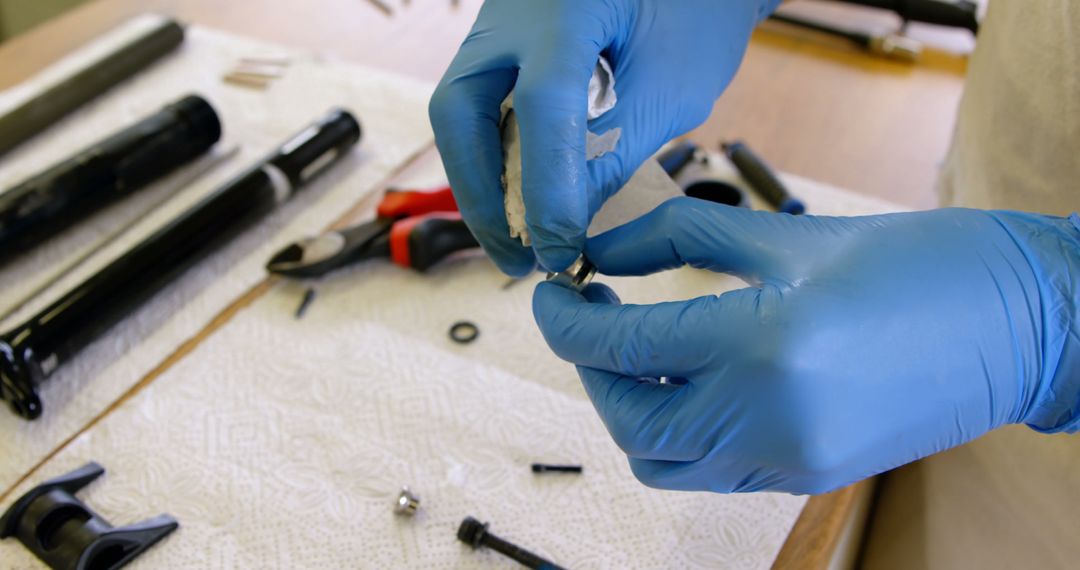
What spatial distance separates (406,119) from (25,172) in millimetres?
558

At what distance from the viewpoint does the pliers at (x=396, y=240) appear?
98cm

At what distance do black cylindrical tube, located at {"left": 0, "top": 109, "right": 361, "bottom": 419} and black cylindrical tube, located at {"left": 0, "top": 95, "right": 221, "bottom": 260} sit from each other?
0.46 feet

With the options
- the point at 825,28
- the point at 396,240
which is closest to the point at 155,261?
the point at 396,240

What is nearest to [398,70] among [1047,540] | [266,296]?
[266,296]

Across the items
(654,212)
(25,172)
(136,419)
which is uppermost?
(654,212)

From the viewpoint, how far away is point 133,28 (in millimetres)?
1448

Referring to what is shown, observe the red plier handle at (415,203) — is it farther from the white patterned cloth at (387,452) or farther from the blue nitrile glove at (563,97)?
the blue nitrile glove at (563,97)

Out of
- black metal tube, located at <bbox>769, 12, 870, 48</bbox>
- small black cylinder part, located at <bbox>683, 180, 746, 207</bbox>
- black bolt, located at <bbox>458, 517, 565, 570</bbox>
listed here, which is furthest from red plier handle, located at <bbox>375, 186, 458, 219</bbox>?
black metal tube, located at <bbox>769, 12, 870, 48</bbox>

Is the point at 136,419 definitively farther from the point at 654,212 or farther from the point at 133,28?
the point at 133,28

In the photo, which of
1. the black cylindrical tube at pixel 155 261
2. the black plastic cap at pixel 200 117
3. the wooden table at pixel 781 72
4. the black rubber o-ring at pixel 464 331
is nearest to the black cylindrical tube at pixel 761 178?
the wooden table at pixel 781 72

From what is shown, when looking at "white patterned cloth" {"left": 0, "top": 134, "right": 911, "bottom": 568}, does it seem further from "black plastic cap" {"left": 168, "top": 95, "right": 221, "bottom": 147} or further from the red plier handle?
"black plastic cap" {"left": 168, "top": 95, "right": 221, "bottom": 147}

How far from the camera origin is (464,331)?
37.2 inches

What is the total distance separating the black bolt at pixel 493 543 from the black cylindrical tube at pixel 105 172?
2.34ft

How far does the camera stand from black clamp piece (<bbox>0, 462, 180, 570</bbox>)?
703mm
